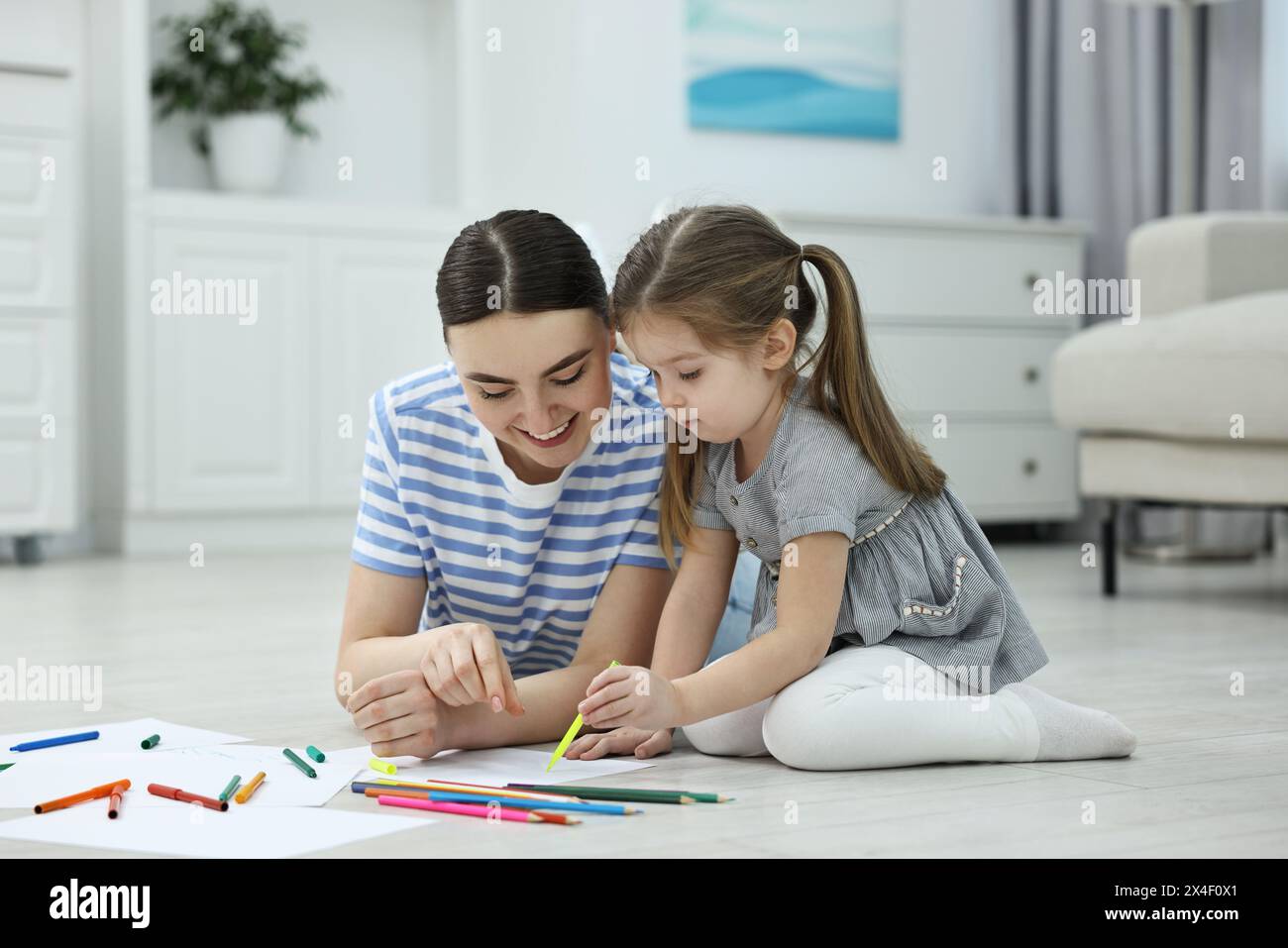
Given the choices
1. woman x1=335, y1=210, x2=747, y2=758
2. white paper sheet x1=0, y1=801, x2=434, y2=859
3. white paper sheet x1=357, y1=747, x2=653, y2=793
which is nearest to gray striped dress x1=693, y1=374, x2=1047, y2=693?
woman x1=335, y1=210, x2=747, y2=758

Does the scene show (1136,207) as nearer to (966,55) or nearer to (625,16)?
(966,55)

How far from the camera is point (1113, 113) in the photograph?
402 centimetres

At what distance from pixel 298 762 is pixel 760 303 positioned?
544mm

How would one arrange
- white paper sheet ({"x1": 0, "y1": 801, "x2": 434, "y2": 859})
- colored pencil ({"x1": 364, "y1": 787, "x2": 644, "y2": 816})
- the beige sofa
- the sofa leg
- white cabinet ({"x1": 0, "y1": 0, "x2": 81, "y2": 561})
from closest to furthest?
1. white paper sheet ({"x1": 0, "y1": 801, "x2": 434, "y2": 859})
2. colored pencil ({"x1": 364, "y1": 787, "x2": 644, "y2": 816})
3. the beige sofa
4. the sofa leg
5. white cabinet ({"x1": 0, "y1": 0, "x2": 81, "y2": 561})

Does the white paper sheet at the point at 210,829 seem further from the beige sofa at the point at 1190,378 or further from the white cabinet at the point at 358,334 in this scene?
the white cabinet at the point at 358,334

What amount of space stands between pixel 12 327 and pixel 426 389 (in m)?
2.38

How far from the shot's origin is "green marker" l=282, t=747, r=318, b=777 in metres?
1.21

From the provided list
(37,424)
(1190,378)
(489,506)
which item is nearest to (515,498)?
(489,506)

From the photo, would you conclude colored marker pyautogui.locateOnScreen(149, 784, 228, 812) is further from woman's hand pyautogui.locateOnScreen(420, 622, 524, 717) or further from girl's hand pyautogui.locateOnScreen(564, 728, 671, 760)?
girl's hand pyautogui.locateOnScreen(564, 728, 671, 760)

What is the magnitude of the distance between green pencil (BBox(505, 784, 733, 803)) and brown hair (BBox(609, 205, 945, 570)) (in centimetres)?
32

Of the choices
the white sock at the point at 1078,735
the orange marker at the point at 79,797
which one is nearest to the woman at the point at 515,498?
the orange marker at the point at 79,797

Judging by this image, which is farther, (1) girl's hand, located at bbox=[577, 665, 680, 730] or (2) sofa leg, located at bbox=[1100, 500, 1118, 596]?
(2) sofa leg, located at bbox=[1100, 500, 1118, 596]
